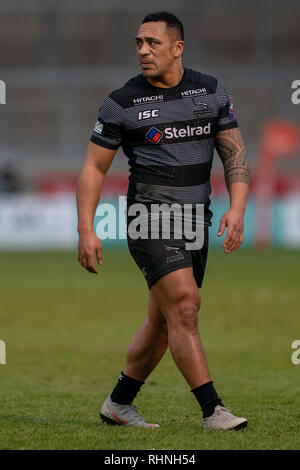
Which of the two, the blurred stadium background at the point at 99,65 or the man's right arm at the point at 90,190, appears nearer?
the man's right arm at the point at 90,190

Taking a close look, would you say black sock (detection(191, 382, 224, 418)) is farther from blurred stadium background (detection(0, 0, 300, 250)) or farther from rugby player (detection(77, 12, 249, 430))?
blurred stadium background (detection(0, 0, 300, 250))

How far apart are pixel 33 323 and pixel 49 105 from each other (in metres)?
24.1

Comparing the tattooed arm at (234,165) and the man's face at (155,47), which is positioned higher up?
the man's face at (155,47)

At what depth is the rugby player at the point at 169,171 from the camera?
16.2 ft

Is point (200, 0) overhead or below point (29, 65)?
overhead

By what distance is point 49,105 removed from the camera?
3412 cm

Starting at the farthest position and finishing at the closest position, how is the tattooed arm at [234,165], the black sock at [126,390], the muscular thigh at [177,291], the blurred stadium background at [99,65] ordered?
the blurred stadium background at [99,65] → the black sock at [126,390] → the tattooed arm at [234,165] → the muscular thigh at [177,291]

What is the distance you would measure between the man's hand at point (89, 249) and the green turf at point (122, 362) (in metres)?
0.96

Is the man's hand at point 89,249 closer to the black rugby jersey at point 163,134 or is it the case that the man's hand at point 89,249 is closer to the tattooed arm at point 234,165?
the black rugby jersey at point 163,134

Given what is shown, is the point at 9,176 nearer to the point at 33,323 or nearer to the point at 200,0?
the point at 200,0

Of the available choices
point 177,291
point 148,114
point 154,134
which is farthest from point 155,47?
point 177,291

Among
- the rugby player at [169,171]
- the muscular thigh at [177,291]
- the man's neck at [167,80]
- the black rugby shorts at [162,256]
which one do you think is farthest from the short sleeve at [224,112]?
the muscular thigh at [177,291]

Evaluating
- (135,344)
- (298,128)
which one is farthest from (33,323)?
(298,128)

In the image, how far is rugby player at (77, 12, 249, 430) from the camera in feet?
16.2
